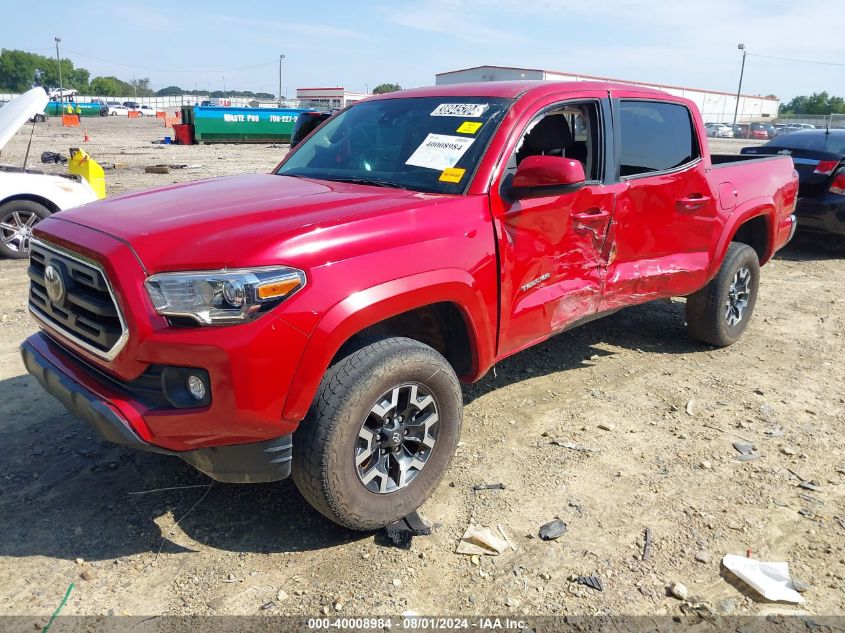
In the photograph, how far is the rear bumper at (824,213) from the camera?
8.50 metres

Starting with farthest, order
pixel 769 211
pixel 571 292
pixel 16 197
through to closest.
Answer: pixel 16 197 → pixel 769 211 → pixel 571 292

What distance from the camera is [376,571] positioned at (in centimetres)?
276

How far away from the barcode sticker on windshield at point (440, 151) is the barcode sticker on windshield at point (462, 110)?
18 cm

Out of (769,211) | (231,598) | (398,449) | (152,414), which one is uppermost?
(769,211)

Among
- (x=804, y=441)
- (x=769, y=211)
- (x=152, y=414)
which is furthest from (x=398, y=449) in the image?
(x=769, y=211)

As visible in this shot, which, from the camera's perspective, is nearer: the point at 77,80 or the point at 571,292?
the point at 571,292

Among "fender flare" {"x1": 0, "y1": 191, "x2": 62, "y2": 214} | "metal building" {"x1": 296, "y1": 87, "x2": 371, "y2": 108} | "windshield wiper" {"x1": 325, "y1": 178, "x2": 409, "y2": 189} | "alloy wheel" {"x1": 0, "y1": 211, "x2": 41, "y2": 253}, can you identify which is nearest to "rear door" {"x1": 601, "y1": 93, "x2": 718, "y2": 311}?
"windshield wiper" {"x1": 325, "y1": 178, "x2": 409, "y2": 189}

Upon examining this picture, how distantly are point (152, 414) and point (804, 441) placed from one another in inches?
143

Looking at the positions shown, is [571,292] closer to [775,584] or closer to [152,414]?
[775,584]

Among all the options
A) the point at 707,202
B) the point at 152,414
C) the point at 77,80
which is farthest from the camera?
the point at 77,80

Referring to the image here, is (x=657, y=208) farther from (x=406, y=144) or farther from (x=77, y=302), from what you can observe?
(x=77, y=302)

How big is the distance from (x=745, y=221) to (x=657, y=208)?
4.64 feet

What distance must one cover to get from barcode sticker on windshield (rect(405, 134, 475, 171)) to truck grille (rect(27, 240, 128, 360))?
1.68m

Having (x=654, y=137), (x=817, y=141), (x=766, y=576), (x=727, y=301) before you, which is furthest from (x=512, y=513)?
(x=817, y=141)
